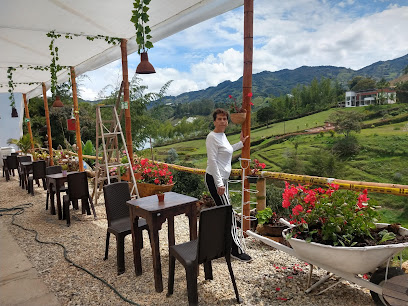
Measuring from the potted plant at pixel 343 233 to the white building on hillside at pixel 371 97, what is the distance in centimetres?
1644

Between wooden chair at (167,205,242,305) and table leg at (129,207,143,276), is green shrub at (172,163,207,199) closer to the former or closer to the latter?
table leg at (129,207,143,276)

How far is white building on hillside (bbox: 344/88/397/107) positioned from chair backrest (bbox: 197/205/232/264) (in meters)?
17.1

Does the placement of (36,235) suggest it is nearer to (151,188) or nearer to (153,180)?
(151,188)

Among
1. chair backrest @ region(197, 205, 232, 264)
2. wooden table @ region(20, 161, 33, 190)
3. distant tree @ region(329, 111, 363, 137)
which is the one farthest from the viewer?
distant tree @ region(329, 111, 363, 137)

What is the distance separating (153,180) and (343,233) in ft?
A: 13.2

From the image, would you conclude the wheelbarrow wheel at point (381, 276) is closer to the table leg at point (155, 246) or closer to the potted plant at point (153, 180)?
the table leg at point (155, 246)

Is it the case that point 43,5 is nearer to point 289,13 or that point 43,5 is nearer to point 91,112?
point 91,112

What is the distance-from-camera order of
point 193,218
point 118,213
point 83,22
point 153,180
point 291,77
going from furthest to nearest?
point 291,77, point 153,180, point 83,22, point 118,213, point 193,218

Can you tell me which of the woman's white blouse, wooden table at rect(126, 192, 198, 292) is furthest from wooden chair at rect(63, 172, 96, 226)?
the woman's white blouse

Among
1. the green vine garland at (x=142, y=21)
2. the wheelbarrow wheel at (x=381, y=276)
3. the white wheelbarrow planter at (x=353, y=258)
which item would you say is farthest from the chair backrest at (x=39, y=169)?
the wheelbarrow wheel at (x=381, y=276)

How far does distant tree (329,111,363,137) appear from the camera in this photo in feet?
62.0

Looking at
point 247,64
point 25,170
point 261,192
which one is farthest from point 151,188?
point 25,170

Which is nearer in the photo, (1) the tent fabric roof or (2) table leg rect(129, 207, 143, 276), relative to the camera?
(2) table leg rect(129, 207, 143, 276)

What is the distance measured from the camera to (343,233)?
233 centimetres
